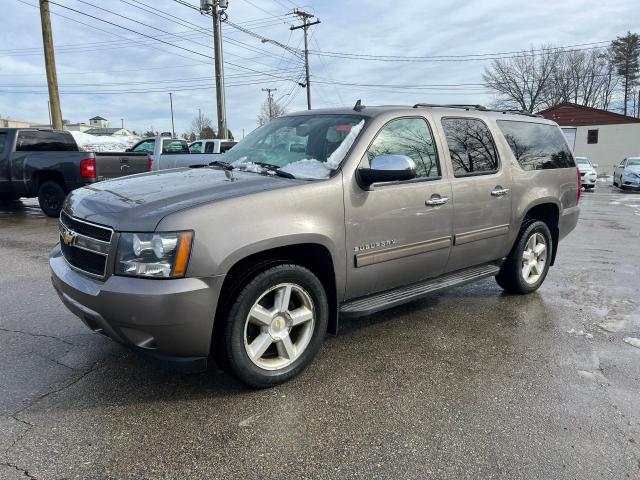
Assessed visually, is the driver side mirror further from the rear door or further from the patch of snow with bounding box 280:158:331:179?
the rear door

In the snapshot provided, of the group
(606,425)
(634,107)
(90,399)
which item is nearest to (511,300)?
(606,425)

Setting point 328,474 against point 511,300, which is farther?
point 511,300

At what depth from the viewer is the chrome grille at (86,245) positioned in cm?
289

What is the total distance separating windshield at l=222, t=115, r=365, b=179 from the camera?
3576 millimetres

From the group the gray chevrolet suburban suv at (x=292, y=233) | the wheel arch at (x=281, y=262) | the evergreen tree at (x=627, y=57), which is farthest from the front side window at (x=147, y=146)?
the evergreen tree at (x=627, y=57)

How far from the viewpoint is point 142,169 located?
1034cm

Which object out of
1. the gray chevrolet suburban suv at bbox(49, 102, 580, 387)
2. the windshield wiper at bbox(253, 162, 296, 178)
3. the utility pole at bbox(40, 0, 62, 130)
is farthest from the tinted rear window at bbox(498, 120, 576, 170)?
the utility pole at bbox(40, 0, 62, 130)

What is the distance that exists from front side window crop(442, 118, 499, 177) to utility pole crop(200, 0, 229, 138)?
19862 mm

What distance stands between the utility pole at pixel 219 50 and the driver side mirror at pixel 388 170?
20.8m

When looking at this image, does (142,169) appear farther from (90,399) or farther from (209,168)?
(90,399)

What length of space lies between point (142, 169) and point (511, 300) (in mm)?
7874

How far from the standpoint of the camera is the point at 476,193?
170 inches

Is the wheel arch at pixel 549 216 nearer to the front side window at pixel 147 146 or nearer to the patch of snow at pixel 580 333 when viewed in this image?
the patch of snow at pixel 580 333

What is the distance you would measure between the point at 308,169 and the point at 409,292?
1261 mm
